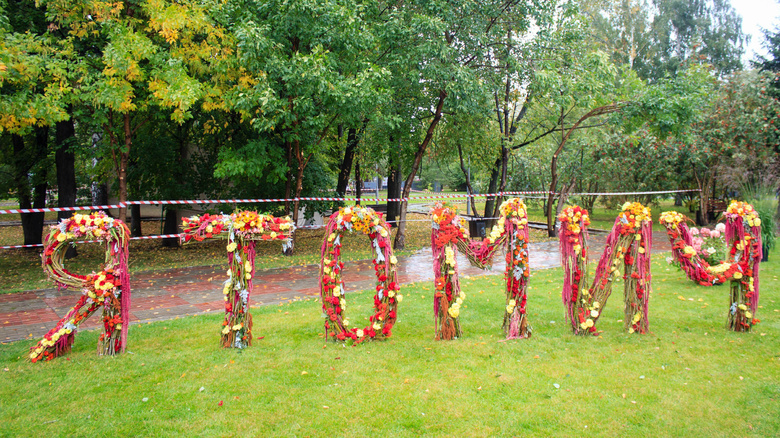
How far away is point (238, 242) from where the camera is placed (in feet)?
16.6

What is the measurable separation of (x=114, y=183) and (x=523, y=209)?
11963 mm

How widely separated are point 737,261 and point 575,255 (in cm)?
200

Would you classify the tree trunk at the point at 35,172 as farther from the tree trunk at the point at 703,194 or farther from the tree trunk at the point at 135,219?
the tree trunk at the point at 703,194

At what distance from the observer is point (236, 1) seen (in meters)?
10.5

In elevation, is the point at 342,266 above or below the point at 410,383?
above

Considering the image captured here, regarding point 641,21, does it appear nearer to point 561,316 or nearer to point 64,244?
point 561,316

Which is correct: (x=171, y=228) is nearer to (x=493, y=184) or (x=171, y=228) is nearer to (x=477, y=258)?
(x=493, y=184)

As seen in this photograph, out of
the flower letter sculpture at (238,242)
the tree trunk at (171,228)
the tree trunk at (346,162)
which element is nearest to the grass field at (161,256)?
the tree trunk at (171,228)

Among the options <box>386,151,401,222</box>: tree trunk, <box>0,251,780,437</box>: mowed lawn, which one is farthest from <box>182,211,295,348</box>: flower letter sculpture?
<box>386,151,401,222</box>: tree trunk

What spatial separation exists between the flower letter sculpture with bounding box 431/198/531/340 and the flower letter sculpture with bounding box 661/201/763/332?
1.71 meters

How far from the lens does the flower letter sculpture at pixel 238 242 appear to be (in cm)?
499

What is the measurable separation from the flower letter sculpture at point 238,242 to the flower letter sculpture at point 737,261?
434 cm

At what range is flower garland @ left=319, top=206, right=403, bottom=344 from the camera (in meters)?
5.22

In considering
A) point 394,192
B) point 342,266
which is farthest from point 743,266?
point 394,192
